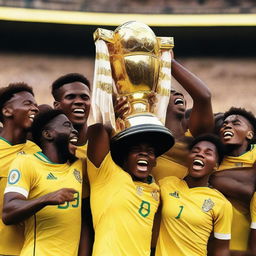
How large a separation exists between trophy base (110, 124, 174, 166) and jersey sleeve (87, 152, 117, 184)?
66 mm

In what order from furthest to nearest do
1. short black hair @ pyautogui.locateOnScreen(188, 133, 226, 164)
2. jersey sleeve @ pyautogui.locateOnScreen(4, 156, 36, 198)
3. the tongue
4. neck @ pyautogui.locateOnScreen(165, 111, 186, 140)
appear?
neck @ pyautogui.locateOnScreen(165, 111, 186, 140) < short black hair @ pyautogui.locateOnScreen(188, 133, 226, 164) < the tongue < jersey sleeve @ pyautogui.locateOnScreen(4, 156, 36, 198)

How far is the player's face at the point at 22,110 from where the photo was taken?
4.02 meters

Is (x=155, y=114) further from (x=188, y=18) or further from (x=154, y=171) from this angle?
(x=188, y=18)

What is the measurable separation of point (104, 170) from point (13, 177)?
51 cm

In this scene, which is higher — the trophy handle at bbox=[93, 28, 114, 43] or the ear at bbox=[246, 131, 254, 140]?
the trophy handle at bbox=[93, 28, 114, 43]

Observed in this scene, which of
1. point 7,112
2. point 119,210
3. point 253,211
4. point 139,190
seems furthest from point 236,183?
point 7,112

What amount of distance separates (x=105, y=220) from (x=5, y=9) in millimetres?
8556

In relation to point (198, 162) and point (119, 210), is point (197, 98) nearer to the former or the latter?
point (198, 162)

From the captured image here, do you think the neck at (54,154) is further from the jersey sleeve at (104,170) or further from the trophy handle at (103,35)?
the trophy handle at (103,35)

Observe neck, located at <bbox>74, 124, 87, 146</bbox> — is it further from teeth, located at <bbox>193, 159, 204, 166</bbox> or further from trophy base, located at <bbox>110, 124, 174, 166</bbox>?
teeth, located at <bbox>193, 159, 204, 166</bbox>

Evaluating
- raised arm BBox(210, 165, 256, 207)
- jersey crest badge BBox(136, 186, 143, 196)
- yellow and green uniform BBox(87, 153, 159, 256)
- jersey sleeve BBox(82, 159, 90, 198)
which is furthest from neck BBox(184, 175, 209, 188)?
jersey sleeve BBox(82, 159, 90, 198)

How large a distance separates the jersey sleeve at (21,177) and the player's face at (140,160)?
0.54 metres

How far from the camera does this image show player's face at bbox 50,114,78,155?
378cm

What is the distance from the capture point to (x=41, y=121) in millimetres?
3877
